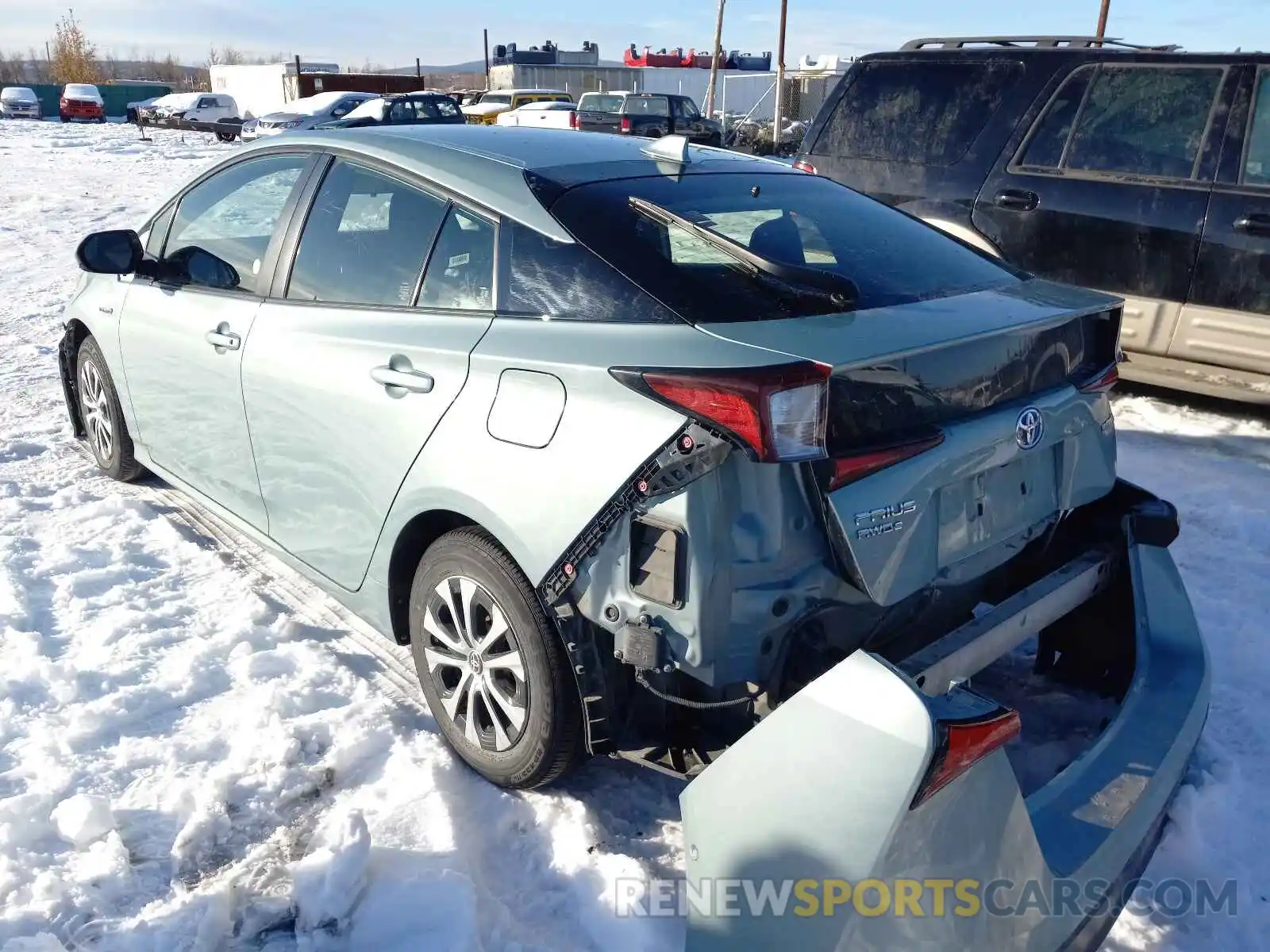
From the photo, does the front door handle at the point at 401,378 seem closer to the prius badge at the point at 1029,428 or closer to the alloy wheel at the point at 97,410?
the prius badge at the point at 1029,428

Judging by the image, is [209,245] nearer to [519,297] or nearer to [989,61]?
[519,297]

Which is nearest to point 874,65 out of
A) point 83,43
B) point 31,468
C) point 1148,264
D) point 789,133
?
point 1148,264

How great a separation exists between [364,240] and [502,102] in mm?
33842

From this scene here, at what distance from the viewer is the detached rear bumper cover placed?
1744 mm

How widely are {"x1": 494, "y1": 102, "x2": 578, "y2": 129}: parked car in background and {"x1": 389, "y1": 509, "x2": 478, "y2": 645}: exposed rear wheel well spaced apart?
78.0ft

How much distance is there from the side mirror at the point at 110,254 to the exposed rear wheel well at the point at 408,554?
6.51 feet

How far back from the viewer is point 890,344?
7.31ft

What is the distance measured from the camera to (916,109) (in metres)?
6.30

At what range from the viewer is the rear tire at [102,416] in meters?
4.66

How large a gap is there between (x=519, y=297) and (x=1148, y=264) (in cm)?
428

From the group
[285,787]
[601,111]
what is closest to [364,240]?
[285,787]

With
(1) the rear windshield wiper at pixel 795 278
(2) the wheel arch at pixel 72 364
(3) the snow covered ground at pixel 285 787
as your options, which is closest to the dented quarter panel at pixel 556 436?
(1) the rear windshield wiper at pixel 795 278

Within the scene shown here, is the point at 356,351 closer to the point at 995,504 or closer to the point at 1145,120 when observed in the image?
the point at 995,504

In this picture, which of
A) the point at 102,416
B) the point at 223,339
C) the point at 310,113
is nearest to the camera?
the point at 223,339
